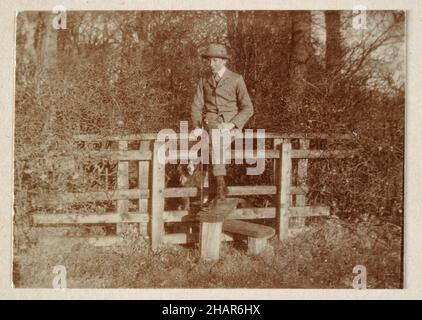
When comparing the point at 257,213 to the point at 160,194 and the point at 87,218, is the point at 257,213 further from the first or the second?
the point at 87,218

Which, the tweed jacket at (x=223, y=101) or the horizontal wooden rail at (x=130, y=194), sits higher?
the tweed jacket at (x=223, y=101)

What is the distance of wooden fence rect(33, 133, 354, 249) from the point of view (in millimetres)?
4121

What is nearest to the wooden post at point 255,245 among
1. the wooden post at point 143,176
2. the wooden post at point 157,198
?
the wooden post at point 157,198

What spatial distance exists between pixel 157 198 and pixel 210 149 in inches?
32.3

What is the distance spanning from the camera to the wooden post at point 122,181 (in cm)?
420

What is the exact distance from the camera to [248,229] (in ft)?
13.4

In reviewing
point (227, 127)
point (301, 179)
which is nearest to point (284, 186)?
point (301, 179)

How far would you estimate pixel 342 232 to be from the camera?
4199mm

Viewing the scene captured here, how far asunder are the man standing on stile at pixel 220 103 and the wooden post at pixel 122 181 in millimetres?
870

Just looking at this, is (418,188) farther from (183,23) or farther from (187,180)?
(183,23)

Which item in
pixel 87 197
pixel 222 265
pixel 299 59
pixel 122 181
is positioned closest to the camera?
pixel 222 265

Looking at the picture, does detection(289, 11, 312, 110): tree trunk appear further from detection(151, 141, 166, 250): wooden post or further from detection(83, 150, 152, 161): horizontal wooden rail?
detection(83, 150, 152, 161): horizontal wooden rail

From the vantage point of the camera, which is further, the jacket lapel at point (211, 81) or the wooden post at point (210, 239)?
the jacket lapel at point (211, 81)

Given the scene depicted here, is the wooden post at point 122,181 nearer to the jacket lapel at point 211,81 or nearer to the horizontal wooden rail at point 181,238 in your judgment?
the horizontal wooden rail at point 181,238
